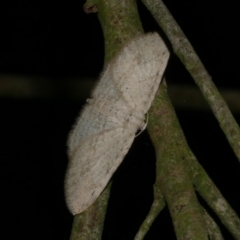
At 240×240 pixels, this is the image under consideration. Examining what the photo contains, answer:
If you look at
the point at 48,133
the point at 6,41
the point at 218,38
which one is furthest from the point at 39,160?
the point at 218,38

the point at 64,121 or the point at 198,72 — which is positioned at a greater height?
the point at 198,72

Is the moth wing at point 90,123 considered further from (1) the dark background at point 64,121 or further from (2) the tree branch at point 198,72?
(1) the dark background at point 64,121

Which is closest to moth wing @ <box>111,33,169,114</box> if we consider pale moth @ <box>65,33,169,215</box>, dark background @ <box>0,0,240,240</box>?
pale moth @ <box>65,33,169,215</box>

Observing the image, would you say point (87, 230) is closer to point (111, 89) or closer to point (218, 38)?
point (111, 89)

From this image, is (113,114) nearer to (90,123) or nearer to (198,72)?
(90,123)

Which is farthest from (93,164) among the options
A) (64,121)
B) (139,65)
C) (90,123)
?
(64,121)

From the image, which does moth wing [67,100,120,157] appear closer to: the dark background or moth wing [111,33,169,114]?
moth wing [111,33,169,114]
